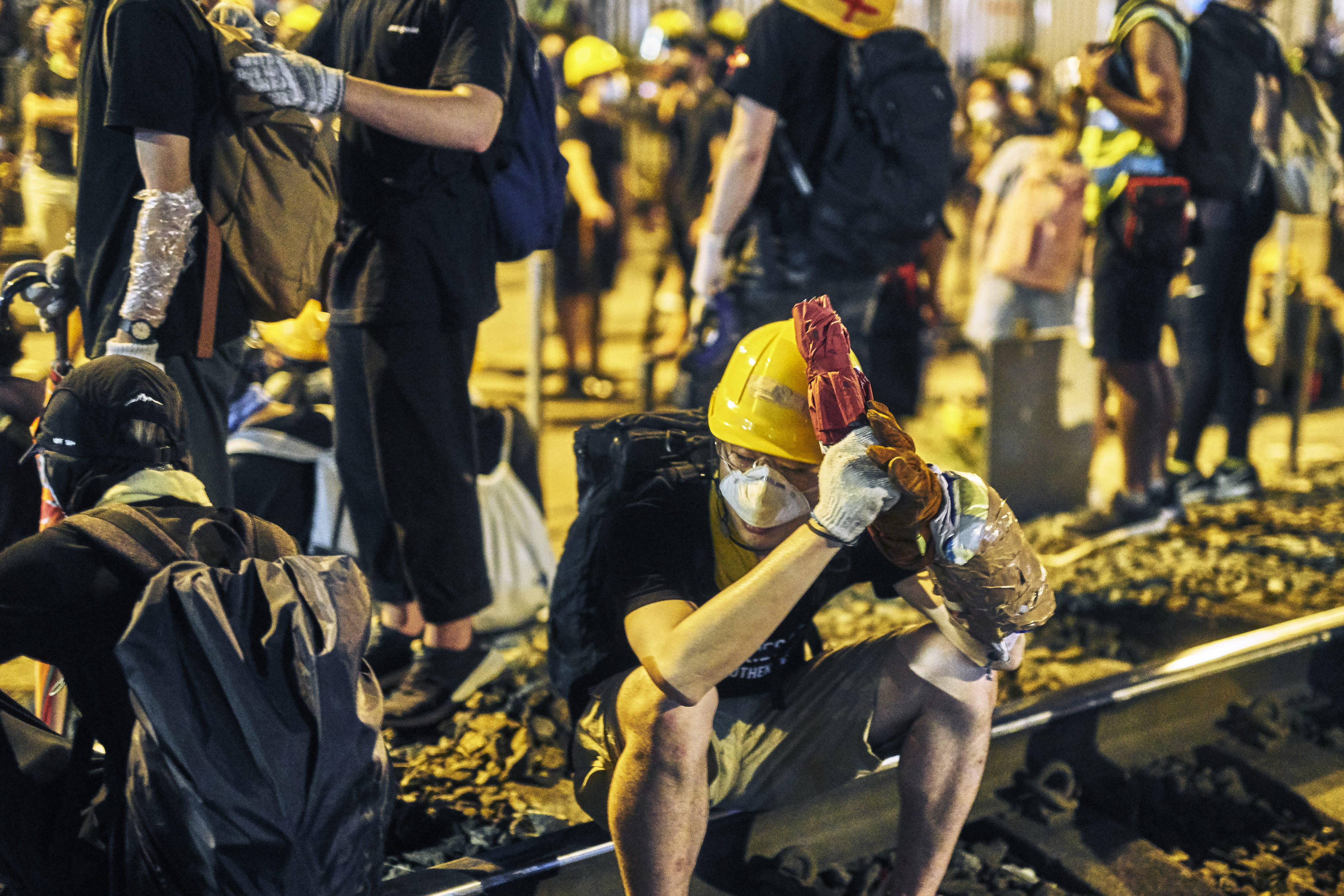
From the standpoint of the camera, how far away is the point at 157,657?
185cm

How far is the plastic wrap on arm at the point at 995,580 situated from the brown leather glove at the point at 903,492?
3.1 inches

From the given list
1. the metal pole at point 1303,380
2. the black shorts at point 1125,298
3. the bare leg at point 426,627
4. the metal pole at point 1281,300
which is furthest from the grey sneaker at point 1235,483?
the bare leg at point 426,627

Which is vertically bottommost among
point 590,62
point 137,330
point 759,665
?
point 759,665

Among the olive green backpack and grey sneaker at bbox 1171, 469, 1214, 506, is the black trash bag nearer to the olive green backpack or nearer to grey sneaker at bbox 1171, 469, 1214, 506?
the olive green backpack

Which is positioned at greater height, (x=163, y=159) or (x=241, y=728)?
(x=163, y=159)

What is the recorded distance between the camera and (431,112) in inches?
113

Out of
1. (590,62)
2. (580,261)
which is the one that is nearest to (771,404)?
(580,261)

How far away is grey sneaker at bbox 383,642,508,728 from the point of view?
3287 millimetres

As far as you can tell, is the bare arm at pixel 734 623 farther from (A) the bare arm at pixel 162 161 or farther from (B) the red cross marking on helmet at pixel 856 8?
(B) the red cross marking on helmet at pixel 856 8

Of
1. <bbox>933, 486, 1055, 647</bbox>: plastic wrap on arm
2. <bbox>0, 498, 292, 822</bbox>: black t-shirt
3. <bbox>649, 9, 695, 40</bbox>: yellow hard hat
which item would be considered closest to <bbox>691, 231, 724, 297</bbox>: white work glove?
<bbox>933, 486, 1055, 647</bbox>: plastic wrap on arm

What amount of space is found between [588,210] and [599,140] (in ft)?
2.07

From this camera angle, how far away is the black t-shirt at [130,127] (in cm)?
257

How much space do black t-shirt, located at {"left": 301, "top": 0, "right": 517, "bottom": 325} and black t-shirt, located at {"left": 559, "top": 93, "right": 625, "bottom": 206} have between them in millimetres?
4693

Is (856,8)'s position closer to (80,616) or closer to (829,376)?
(829,376)
